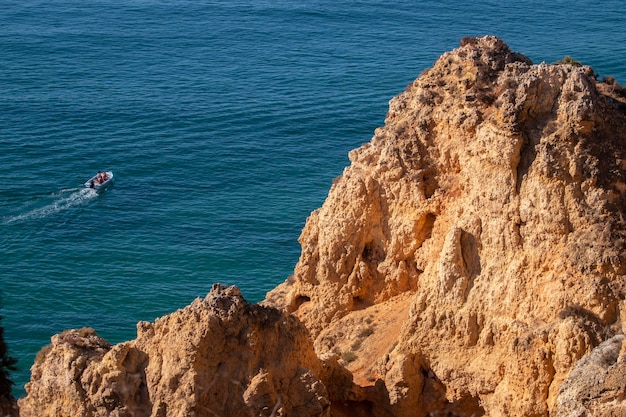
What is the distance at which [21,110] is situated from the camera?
9219cm

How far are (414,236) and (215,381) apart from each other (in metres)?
7.96

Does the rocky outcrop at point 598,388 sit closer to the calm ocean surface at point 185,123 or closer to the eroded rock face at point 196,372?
the eroded rock face at point 196,372

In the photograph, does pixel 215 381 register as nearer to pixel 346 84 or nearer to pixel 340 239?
pixel 340 239

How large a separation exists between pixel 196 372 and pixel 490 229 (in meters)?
7.65

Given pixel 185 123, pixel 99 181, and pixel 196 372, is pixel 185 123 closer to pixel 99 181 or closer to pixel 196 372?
pixel 99 181

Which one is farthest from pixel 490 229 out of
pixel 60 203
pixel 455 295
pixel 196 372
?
pixel 60 203

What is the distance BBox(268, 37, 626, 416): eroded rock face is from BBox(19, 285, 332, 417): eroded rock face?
325cm

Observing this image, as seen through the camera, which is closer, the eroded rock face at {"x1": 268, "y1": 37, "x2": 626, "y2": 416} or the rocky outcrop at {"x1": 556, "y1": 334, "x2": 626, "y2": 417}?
the rocky outcrop at {"x1": 556, "y1": 334, "x2": 626, "y2": 417}

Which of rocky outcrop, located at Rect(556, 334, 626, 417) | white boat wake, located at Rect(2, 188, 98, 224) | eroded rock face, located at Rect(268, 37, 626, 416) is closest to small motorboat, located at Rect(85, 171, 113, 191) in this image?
white boat wake, located at Rect(2, 188, 98, 224)

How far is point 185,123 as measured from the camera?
89.6m

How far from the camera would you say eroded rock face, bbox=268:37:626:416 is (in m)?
24.7

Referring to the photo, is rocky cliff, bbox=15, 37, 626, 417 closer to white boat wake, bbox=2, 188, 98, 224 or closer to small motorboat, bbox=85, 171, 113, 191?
white boat wake, bbox=2, 188, 98, 224

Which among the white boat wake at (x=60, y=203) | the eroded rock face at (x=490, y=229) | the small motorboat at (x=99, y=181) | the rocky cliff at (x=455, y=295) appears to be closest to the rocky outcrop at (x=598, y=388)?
the rocky cliff at (x=455, y=295)

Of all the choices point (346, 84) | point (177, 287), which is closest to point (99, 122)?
point (346, 84)
